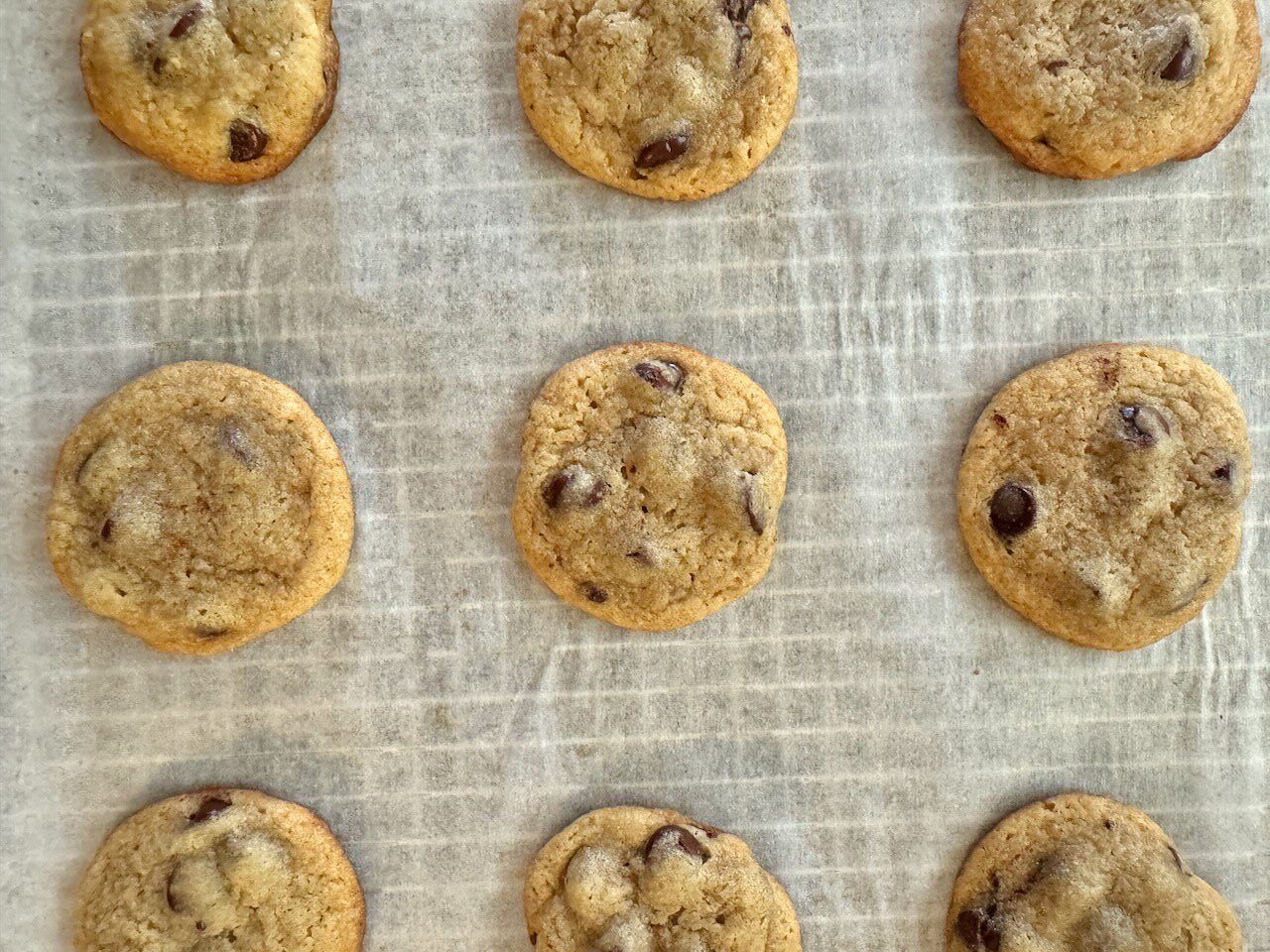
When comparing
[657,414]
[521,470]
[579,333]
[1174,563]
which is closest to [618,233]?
[579,333]

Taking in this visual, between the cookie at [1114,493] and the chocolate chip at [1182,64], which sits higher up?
the chocolate chip at [1182,64]

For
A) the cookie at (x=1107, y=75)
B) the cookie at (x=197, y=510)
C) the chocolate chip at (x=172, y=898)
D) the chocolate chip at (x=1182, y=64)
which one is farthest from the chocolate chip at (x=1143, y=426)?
the chocolate chip at (x=172, y=898)

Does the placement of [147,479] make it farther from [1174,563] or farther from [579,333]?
[1174,563]

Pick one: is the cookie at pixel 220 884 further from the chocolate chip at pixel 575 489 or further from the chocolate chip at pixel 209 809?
the chocolate chip at pixel 575 489

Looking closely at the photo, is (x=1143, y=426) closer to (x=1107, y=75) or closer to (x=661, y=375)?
(x=1107, y=75)

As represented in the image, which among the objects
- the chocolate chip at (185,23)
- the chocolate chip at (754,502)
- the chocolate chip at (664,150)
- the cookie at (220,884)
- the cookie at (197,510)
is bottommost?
the cookie at (220,884)

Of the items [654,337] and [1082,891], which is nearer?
[1082,891]

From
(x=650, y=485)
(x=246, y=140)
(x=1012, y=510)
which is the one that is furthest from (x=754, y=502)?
(x=246, y=140)
